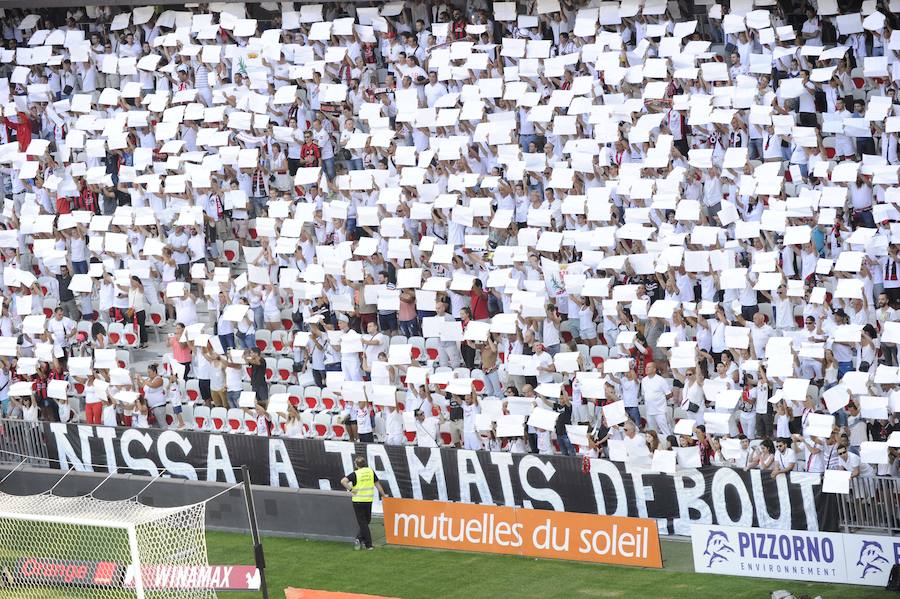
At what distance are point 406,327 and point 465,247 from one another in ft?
5.18

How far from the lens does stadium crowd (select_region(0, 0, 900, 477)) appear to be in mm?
23625

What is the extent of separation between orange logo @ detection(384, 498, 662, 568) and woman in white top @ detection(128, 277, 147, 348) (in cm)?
790

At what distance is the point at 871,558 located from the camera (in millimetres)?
19656

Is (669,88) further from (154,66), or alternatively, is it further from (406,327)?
(154,66)

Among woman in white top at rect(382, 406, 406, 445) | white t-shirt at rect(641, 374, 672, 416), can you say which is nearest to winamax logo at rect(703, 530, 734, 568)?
white t-shirt at rect(641, 374, 672, 416)

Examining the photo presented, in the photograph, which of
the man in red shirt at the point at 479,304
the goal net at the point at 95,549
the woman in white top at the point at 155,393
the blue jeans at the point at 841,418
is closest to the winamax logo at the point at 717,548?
the blue jeans at the point at 841,418

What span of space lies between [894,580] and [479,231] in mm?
10195

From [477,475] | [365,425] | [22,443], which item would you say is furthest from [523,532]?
[22,443]

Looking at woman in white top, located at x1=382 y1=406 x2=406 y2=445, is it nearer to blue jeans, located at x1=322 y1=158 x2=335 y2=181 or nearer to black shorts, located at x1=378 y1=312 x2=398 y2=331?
black shorts, located at x1=378 y1=312 x2=398 y2=331

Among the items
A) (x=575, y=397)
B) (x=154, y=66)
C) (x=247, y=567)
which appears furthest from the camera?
(x=154, y=66)

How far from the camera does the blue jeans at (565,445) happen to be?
2384 cm

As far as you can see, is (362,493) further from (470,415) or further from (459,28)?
(459,28)

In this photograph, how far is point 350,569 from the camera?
874 inches

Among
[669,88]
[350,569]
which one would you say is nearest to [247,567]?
[350,569]
